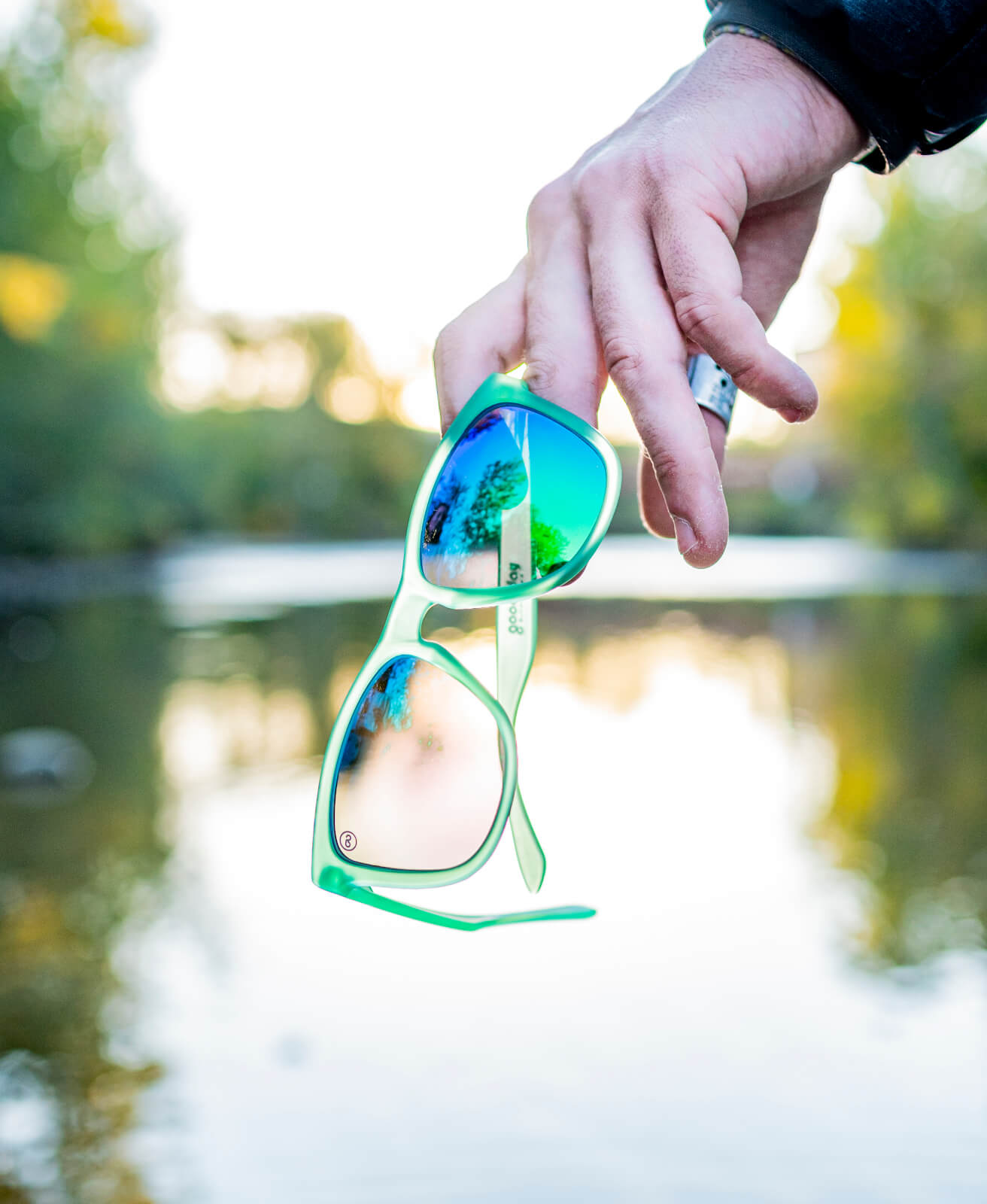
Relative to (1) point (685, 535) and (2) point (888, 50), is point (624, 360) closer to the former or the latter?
(1) point (685, 535)

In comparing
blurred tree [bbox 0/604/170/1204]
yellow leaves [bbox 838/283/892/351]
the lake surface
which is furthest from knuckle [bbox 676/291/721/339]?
yellow leaves [bbox 838/283/892/351]

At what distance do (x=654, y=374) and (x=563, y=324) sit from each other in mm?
91

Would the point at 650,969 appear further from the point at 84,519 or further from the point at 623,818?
the point at 84,519

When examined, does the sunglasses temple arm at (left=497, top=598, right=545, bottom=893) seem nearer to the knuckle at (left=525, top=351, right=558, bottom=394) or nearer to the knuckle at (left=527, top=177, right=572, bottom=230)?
the knuckle at (left=525, top=351, right=558, bottom=394)

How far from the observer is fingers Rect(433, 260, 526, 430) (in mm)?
958

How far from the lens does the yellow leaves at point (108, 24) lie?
5.79m

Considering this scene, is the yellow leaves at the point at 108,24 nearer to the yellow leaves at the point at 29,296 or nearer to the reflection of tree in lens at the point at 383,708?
the reflection of tree in lens at the point at 383,708

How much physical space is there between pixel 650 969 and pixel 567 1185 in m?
1.54

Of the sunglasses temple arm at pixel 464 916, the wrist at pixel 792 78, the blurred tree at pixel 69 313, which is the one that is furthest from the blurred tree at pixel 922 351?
the sunglasses temple arm at pixel 464 916

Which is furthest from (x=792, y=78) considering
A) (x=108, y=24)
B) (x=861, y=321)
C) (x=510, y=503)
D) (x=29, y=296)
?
(x=861, y=321)

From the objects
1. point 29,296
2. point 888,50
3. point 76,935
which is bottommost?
point 76,935

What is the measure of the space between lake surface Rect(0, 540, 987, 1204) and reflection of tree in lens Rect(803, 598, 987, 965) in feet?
0.11

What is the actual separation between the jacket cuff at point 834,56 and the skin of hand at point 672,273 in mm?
11

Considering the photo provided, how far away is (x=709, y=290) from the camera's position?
866 mm
